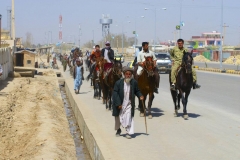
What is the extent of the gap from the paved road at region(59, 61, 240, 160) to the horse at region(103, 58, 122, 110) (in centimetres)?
44

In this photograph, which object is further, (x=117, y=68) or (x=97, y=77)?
(x=97, y=77)

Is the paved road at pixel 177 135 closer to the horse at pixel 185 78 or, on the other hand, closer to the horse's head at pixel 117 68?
the horse at pixel 185 78

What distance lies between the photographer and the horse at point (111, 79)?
15742 millimetres

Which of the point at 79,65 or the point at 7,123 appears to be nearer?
the point at 7,123

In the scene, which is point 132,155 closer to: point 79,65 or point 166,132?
point 166,132

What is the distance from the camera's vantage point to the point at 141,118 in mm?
14391

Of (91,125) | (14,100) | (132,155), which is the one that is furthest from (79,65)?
(132,155)

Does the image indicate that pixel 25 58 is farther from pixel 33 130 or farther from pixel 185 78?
pixel 185 78

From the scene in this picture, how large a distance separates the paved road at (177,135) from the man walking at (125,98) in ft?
1.30

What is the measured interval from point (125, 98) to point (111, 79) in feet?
18.5

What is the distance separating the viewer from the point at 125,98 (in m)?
10.8

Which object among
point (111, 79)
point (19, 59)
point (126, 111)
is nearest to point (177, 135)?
point (126, 111)

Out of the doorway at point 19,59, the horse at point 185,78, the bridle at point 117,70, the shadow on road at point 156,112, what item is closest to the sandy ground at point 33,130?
the bridle at point 117,70

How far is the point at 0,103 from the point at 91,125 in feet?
28.3
